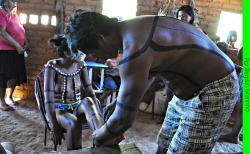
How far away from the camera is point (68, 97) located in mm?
2611

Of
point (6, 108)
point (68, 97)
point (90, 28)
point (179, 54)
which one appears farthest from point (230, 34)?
point (6, 108)

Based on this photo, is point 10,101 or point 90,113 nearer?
point 90,113

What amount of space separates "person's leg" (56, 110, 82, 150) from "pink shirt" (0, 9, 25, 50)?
240cm

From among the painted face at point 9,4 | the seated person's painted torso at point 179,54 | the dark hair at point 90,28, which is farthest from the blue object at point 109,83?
the dark hair at point 90,28

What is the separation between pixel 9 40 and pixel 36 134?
5.78 feet

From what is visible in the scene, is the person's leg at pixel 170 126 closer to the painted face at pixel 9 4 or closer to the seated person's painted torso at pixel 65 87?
the seated person's painted torso at pixel 65 87

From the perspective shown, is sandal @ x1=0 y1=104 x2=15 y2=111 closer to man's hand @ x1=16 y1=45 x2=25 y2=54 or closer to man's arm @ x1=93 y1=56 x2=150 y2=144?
man's hand @ x1=16 y1=45 x2=25 y2=54

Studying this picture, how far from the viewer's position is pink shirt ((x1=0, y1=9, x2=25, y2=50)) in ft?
12.6

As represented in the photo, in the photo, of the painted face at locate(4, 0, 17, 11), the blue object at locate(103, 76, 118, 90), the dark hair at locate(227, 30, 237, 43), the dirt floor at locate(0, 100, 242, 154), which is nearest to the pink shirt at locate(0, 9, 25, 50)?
the painted face at locate(4, 0, 17, 11)

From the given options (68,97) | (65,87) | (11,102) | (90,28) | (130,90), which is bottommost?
(11,102)

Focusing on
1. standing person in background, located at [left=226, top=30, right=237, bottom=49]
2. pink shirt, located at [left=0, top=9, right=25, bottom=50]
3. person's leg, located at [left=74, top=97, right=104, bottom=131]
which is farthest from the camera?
standing person in background, located at [left=226, top=30, right=237, bottom=49]

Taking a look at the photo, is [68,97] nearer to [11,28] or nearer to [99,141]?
[99,141]

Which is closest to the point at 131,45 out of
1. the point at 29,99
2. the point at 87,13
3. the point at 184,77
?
the point at 87,13

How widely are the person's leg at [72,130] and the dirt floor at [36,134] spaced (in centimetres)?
76
